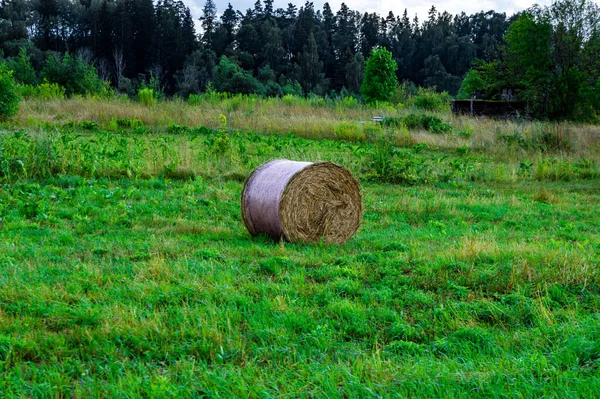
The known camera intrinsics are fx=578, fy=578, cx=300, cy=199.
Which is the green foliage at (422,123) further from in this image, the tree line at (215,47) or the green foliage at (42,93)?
the tree line at (215,47)

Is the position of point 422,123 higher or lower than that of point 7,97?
lower

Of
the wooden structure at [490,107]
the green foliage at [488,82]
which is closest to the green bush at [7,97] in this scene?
the wooden structure at [490,107]

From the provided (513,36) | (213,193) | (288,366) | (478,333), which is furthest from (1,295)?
(513,36)

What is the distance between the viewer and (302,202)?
7.73 metres

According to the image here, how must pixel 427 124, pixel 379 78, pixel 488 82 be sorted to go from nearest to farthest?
pixel 427 124, pixel 379 78, pixel 488 82

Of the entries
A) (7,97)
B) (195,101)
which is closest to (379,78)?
(195,101)

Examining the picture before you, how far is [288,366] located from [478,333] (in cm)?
144

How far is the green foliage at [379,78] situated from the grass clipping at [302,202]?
33608 millimetres

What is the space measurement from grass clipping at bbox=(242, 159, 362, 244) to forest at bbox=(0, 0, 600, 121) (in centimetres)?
2854

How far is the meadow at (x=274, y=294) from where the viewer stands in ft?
11.7

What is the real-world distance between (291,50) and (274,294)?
244ft

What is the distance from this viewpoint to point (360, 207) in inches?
328

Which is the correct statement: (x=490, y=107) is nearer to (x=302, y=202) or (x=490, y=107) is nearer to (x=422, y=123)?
(x=422, y=123)

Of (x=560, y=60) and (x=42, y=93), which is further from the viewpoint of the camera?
(x=560, y=60)
